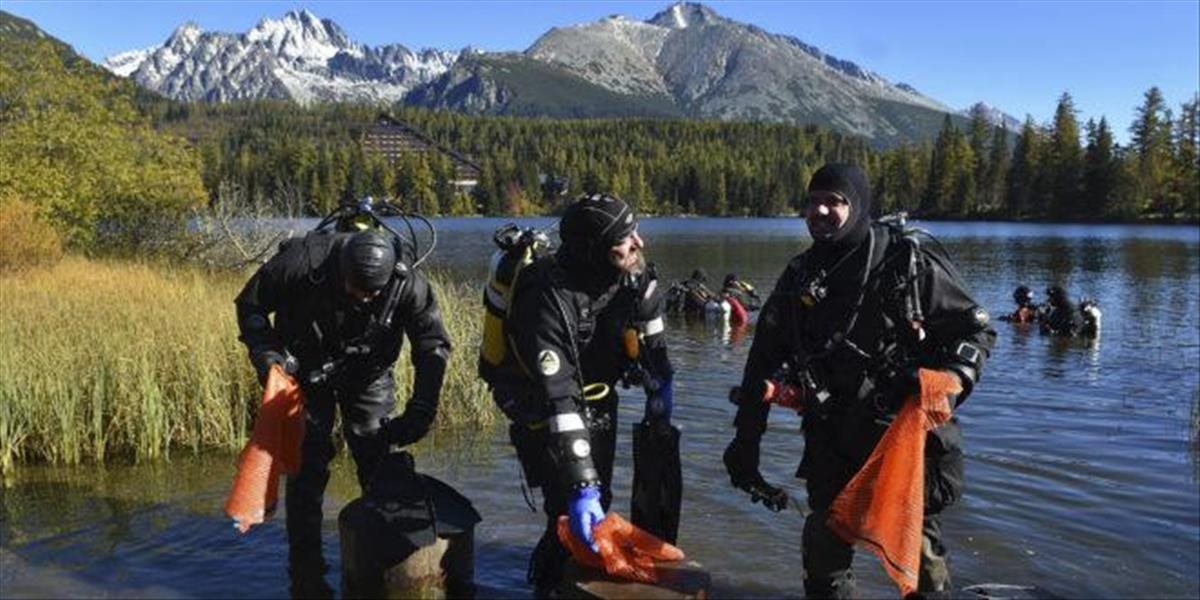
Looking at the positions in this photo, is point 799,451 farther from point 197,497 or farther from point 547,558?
point 197,497

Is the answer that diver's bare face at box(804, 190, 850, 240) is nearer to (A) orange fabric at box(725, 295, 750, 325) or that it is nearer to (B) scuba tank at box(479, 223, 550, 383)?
(B) scuba tank at box(479, 223, 550, 383)

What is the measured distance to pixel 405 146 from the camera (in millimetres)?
171875

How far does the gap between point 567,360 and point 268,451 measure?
5.78ft

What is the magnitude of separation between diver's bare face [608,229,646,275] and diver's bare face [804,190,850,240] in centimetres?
80

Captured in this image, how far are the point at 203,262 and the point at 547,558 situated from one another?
19.4m

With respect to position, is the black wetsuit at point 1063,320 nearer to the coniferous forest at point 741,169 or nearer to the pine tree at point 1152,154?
the coniferous forest at point 741,169

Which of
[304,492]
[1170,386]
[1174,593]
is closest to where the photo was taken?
[304,492]

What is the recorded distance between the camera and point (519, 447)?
4.75 metres

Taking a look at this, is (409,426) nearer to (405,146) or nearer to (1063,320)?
(1063,320)

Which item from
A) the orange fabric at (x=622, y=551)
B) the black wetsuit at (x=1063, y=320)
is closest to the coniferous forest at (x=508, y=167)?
the orange fabric at (x=622, y=551)

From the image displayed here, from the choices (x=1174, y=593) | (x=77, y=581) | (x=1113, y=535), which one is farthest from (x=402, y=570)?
(x=1113, y=535)

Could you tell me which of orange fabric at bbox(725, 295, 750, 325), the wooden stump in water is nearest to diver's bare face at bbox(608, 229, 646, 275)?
the wooden stump in water

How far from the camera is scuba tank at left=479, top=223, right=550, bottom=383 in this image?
4.75m

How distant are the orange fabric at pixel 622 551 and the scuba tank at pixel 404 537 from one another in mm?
928
